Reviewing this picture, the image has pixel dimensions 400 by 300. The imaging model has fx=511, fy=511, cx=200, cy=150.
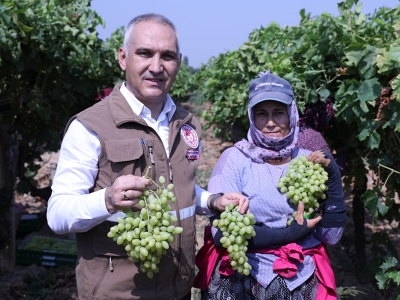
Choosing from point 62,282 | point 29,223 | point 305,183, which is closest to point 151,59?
point 305,183

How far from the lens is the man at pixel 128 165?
5.90ft

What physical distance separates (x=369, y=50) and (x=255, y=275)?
145cm

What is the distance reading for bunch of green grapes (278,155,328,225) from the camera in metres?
2.29

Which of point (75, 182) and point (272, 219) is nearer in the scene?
point (75, 182)

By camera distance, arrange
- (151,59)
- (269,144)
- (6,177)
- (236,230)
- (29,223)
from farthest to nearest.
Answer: (29,223) < (6,177) < (269,144) < (236,230) < (151,59)

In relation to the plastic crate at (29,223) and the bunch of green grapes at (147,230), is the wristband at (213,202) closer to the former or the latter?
the bunch of green grapes at (147,230)

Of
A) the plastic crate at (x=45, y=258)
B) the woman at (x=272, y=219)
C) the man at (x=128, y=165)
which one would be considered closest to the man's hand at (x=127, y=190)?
the man at (x=128, y=165)

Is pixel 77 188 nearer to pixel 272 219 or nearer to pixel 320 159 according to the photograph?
pixel 272 219

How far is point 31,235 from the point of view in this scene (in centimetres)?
620

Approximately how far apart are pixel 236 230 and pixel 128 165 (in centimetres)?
52

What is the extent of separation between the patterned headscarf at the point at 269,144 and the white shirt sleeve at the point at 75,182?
0.86 metres

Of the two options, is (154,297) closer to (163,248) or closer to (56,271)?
(163,248)

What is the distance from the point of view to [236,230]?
6.67ft

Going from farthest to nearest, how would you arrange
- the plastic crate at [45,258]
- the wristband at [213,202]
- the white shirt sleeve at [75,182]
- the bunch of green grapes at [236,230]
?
the plastic crate at [45,258] → the wristband at [213,202] → the bunch of green grapes at [236,230] → the white shirt sleeve at [75,182]
